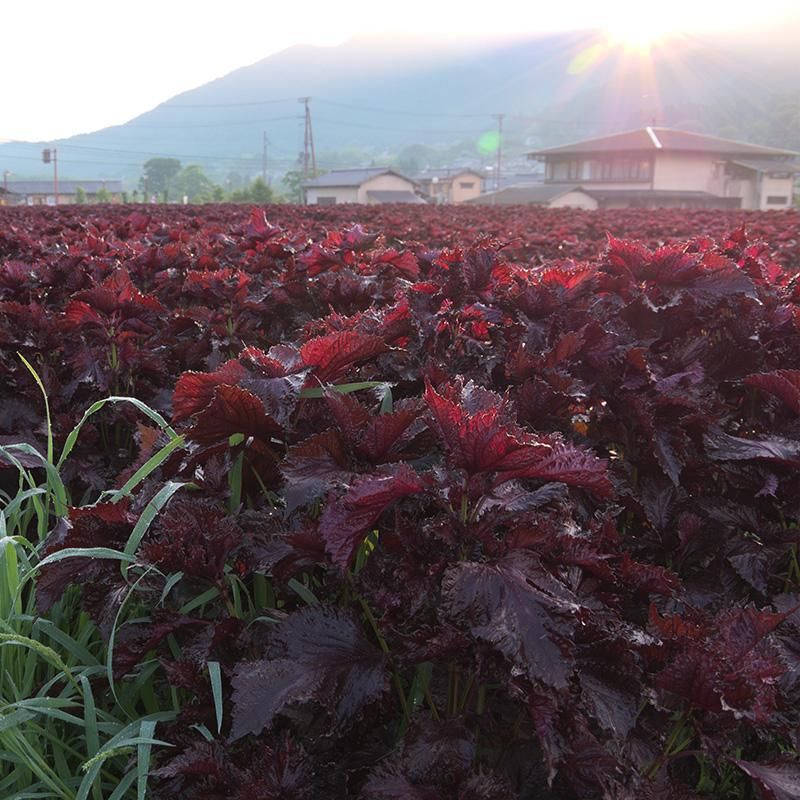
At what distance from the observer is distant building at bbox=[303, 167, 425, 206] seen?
6122 centimetres

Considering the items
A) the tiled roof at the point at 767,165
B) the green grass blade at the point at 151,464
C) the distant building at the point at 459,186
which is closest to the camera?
the green grass blade at the point at 151,464

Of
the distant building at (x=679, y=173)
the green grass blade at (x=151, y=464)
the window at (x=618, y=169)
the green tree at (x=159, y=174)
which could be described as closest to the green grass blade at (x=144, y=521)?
the green grass blade at (x=151, y=464)

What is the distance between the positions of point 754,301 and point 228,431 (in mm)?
1457

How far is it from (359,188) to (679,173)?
2213 cm

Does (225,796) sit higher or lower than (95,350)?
lower

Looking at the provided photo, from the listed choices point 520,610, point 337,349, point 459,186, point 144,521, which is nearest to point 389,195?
point 459,186

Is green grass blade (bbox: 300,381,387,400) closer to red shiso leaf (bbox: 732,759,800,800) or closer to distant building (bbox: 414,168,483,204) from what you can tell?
red shiso leaf (bbox: 732,759,800,800)

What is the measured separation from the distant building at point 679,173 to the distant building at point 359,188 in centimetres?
1358

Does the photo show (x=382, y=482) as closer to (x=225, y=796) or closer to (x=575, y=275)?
(x=225, y=796)

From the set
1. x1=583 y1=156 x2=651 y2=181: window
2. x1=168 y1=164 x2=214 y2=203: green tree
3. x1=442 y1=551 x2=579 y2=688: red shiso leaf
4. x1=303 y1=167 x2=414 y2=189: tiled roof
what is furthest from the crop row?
x1=168 y1=164 x2=214 y2=203: green tree

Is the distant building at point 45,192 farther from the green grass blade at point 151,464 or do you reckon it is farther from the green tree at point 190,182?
the green grass blade at point 151,464

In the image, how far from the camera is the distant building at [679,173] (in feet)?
155

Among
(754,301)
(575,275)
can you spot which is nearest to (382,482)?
(575,275)

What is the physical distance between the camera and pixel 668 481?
1.86m
